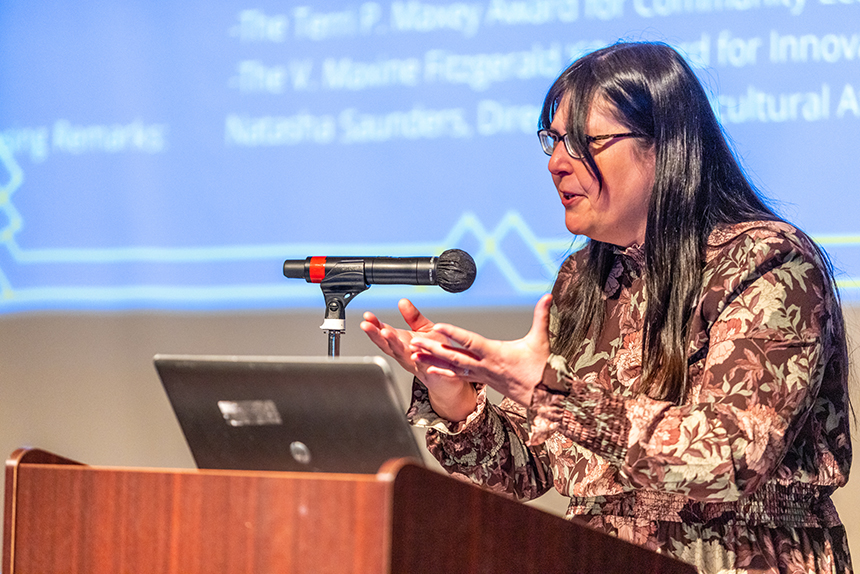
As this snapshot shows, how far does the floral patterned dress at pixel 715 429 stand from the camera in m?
1.29

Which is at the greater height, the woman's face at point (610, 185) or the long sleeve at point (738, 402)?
the woman's face at point (610, 185)

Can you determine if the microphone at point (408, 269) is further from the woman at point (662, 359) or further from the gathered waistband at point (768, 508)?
the gathered waistband at point (768, 508)

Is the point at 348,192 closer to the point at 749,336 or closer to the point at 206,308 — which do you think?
the point at 206,308

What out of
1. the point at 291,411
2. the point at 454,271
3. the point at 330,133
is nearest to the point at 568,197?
the point at 454,271

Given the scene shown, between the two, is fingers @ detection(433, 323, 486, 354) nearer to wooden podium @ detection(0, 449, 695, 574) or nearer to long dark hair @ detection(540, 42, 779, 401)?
wooden podium @ detection(0, 449, 695, 574)

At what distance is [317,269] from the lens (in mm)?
1547

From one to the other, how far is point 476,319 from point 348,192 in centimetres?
56

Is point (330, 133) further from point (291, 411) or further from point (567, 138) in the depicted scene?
point (291, 411)

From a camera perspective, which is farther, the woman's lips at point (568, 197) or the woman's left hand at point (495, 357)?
the woman's lips at point (568, 197)

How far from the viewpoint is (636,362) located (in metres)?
1.67

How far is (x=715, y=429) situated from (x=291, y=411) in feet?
1.90

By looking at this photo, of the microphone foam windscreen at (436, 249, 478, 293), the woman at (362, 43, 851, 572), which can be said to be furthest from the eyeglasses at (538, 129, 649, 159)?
the microphone foam windscreen at (436, 249, 478, 293)

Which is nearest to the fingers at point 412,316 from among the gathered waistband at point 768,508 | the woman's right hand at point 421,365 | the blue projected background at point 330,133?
the woman's right hand at point 421,365

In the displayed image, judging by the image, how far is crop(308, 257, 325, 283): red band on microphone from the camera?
5.07ft
